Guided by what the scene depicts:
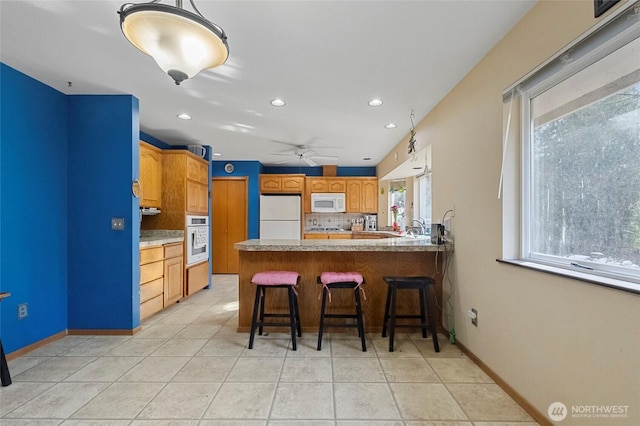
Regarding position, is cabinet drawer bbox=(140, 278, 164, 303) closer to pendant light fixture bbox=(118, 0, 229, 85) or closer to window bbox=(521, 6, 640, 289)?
pendant light fixture bbox=(118, 0, 229, 85)

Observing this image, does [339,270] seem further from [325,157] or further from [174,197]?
[325,157]

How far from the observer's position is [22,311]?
2355mm

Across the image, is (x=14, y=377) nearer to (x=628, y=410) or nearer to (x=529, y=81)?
(x=628, y=410)

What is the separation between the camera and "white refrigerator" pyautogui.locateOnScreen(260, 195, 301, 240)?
5.88 meters

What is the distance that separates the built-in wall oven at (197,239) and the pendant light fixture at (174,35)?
10.2 ft

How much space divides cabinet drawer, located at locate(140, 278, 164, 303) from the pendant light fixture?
2557 millimetres

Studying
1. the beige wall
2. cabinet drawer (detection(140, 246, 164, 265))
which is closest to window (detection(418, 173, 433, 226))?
the beige wall

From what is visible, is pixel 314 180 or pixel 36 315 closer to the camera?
pixel 36 315

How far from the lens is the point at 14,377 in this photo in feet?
6.59

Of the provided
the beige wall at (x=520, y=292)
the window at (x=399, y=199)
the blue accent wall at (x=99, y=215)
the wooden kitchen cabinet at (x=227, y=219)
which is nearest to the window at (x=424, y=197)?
the window at (x=399, y=199)

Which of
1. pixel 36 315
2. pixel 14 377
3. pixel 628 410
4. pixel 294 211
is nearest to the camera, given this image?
pixel 628 410

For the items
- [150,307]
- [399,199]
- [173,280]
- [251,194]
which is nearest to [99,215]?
[150,307]

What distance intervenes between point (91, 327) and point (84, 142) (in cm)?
180

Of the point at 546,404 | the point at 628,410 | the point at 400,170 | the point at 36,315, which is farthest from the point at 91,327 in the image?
the point at 400,170
